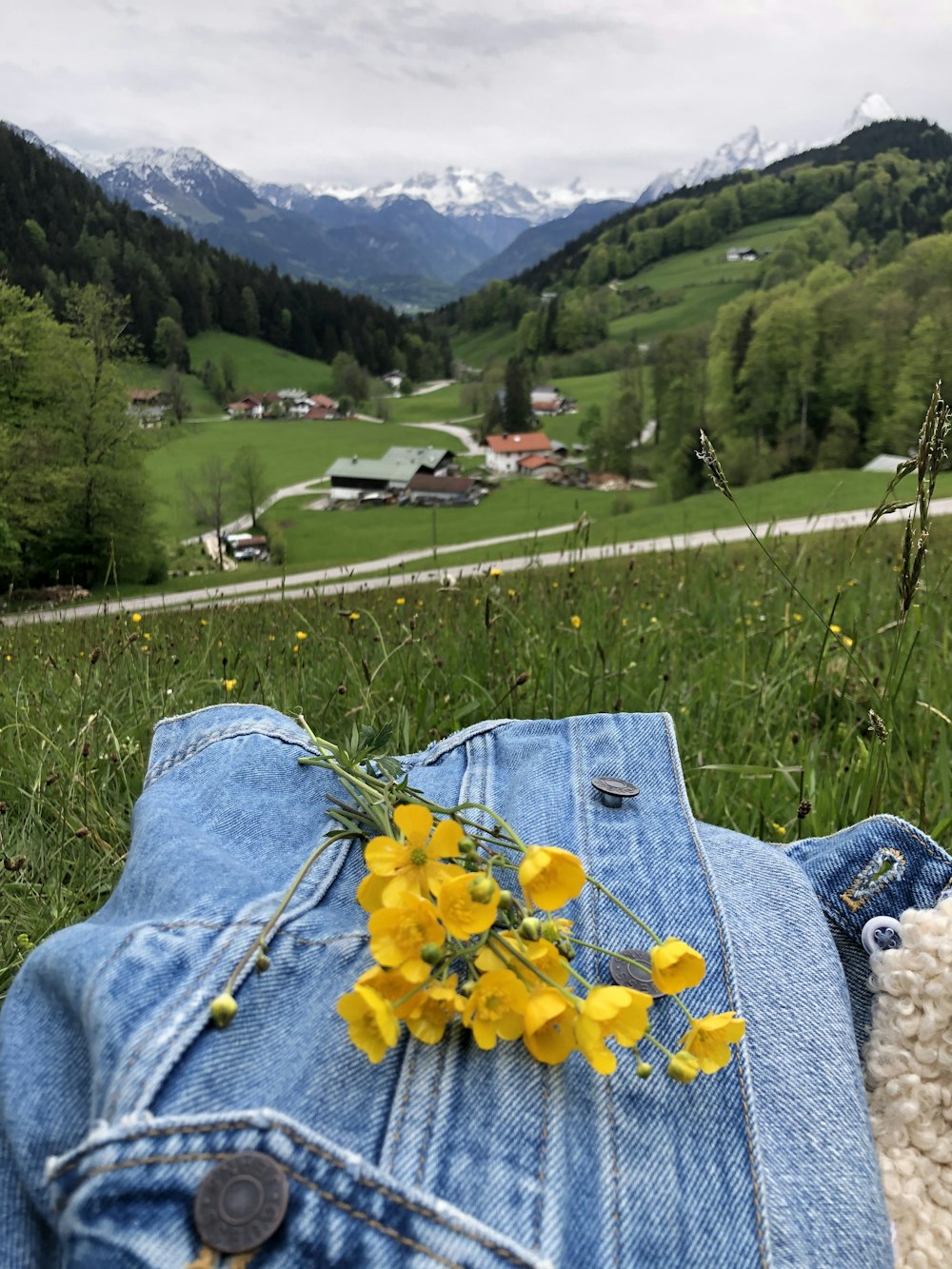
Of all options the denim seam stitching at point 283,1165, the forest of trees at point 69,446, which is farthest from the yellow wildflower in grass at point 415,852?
the forest of trees at point 69,446

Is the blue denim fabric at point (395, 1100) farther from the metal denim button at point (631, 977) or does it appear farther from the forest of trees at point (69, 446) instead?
the forest of trees at point (69, 446)

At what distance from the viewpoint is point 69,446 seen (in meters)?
30.4

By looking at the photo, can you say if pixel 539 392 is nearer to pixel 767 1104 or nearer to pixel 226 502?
pixel 226 502

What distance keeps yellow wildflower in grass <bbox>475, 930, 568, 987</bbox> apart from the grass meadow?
→ 70cm

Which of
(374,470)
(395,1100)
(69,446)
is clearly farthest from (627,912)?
(374,470)

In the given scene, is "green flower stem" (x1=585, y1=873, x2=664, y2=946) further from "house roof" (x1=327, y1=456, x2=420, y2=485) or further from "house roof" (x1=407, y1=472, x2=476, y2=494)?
"house roof" (x1=327, y1=456, x2=420, y2=485)

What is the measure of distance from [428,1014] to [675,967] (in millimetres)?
271

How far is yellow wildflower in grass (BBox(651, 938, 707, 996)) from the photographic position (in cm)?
80

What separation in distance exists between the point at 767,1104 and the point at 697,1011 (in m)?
0.12

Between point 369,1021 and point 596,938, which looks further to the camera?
point 596,938

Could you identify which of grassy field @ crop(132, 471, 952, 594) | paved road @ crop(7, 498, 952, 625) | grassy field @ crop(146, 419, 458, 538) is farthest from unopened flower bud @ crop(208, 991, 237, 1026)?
grassy field @ crop(146, 419, 458, 538)

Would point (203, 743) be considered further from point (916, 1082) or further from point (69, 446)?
point (69, 446)

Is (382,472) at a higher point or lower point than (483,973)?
lower

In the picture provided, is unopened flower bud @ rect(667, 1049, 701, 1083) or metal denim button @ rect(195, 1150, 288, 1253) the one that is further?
unopened flower bud @ rect(667, 1049, 701, 1083)
